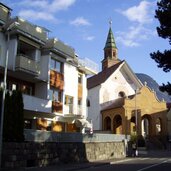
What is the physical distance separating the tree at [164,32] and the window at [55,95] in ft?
40.5

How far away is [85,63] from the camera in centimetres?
4278

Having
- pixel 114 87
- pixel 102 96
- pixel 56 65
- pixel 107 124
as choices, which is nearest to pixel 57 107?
pixel 56 65

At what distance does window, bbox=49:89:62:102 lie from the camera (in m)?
35.5

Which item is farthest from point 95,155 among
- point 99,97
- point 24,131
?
point 99,97

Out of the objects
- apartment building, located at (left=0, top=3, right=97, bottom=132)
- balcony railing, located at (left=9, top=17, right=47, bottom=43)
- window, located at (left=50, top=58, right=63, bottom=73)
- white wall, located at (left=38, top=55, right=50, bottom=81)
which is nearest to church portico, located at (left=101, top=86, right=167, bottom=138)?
apartment building, located at (left=0, top=3, right=97, bottom=132)

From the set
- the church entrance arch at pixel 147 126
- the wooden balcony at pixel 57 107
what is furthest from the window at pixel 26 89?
the church entrance arch at pixel 147 126

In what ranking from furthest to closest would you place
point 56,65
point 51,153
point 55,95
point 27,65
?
point 56,65
point 55,95
point 27,65
point 51,153

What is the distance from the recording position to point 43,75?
3416 cm

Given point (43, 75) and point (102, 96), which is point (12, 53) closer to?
point (43, 75)

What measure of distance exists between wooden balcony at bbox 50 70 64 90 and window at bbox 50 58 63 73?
1.45 feet

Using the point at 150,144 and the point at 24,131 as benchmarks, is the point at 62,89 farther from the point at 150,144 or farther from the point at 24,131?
the point at 150,144

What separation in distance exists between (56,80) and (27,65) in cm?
577

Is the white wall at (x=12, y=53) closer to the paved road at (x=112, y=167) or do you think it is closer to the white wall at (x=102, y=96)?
the paved road at (x=112, y=167)

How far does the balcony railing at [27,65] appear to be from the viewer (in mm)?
29973
